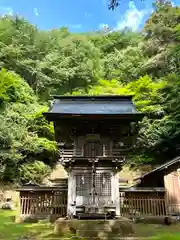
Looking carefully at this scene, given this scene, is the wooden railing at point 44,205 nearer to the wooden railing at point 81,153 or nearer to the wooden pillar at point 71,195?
the wooden pillar at point 71,195

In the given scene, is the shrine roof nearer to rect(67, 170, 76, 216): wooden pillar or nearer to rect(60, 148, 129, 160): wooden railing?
rect(60, 148, 129, 160): wooden railing

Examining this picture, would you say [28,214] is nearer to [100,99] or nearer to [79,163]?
[79,163]

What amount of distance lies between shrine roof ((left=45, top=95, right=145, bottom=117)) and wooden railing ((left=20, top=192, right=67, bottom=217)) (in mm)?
4860

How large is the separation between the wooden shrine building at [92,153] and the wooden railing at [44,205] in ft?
10.8

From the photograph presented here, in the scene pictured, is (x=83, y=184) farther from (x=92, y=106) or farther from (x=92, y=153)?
(x=92, y=106)

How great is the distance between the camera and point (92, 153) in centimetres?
1091

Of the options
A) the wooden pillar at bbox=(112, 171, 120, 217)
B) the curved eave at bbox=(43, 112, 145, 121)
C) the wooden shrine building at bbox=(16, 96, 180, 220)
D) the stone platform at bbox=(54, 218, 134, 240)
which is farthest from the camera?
the wooden pillar at bbox=(112, 171, 120, 217)

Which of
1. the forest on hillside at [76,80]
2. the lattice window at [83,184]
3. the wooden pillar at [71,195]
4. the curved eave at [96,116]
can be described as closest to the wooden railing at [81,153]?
the wooden pillar at [71,195]

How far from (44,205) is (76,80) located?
22.5 meters

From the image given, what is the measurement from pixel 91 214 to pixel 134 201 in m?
4.79

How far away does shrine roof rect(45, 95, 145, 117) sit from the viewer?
33.8 feet

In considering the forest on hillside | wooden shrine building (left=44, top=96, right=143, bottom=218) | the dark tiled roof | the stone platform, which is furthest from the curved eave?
the forest on hillside

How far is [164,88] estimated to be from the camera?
23.5 meters

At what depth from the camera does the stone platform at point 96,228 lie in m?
9.02
